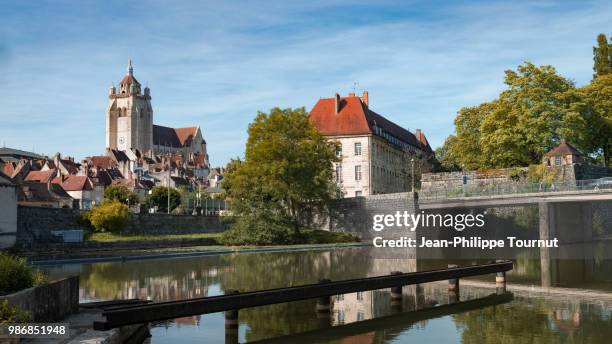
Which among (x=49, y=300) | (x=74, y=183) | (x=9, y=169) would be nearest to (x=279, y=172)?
(x=49, y=300)

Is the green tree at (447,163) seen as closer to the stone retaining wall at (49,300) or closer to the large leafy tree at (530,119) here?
the large leafy tree at (530,119)

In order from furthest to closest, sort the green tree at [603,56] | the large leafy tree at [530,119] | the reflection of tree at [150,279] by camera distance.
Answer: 1. the green tree at [603,56]
2. the large leafy tree at [530,119]
3. the reflection of tree at [150,279]

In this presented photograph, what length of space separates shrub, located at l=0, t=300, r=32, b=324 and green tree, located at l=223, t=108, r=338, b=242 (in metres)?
45.0

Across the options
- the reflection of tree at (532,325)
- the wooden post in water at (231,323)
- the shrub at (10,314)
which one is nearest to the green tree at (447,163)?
the reflection of tree at (532,325)

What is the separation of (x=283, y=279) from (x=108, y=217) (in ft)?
93.2

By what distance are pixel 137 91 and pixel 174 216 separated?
147m

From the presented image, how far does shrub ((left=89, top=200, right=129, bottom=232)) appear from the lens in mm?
51688

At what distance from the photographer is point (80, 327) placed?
13.0 m

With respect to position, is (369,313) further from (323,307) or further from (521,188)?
(521,188)

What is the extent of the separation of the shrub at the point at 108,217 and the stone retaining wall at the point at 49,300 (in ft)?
124

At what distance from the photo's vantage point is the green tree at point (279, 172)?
190 feet

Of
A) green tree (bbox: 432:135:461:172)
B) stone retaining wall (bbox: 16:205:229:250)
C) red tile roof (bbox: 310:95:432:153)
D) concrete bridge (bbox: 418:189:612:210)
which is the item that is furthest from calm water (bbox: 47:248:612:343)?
green tree (bbox: 432:135:461:172)

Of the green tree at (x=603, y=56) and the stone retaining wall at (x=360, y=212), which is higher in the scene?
the green tree at (x=603, y=56)

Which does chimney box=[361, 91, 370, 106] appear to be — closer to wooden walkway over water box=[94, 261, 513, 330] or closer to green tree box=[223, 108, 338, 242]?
green tree box=[223, 108, 338, 242]
